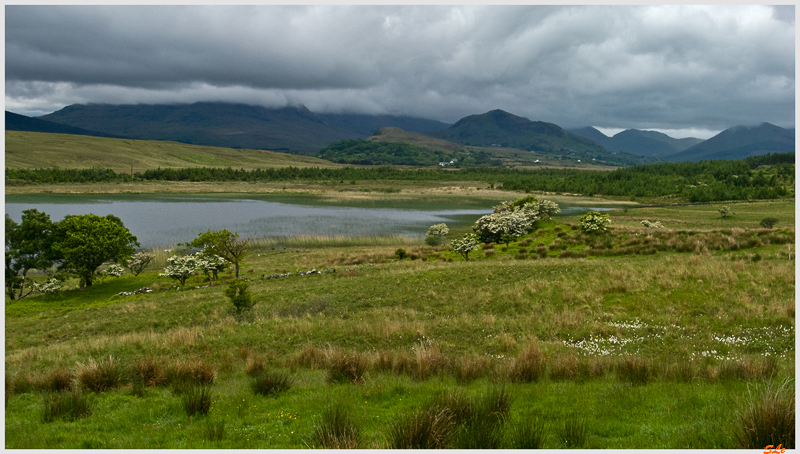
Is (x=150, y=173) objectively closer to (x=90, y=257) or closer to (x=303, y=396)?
(x=90, y=257)

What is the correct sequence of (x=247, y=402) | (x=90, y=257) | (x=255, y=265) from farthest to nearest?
1. (x=255, y=265)
2. (x=90, y=257)
3. (x=247, y=402)

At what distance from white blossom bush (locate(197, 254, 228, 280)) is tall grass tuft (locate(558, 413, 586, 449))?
3039 cm

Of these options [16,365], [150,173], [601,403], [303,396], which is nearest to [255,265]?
[16,365]

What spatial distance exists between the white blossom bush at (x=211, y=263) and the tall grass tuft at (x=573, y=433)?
99.7ft

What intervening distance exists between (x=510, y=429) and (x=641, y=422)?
2033mm

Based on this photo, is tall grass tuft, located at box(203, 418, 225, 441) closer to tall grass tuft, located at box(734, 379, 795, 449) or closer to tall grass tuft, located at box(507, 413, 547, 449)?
tall grass tuft, located at box(507, 413, 547, 449)

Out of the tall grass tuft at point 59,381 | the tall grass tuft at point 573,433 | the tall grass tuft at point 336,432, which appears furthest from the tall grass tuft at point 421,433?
the tall grass tuft at point 59,381

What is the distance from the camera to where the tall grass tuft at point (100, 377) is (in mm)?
9875

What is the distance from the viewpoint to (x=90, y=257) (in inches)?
1298

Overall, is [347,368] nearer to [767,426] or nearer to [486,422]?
[486,422]

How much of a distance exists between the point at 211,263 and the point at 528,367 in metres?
28.2

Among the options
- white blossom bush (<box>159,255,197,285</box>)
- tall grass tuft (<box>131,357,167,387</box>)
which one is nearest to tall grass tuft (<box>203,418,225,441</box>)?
tall grass tuft (<box>131,357,167,387</box>)

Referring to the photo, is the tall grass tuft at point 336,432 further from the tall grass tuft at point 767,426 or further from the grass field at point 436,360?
the tall grass tuft at point 767,426

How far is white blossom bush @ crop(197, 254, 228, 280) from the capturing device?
32.4 m
